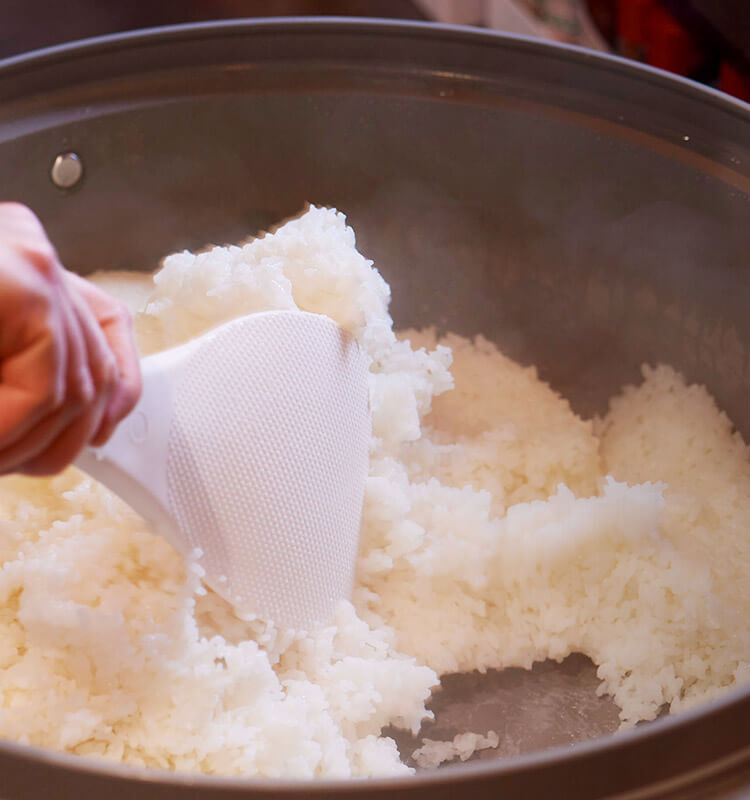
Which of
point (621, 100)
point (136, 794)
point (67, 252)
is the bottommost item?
point (67, 252)

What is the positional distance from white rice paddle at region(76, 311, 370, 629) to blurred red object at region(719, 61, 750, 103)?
3.33ft

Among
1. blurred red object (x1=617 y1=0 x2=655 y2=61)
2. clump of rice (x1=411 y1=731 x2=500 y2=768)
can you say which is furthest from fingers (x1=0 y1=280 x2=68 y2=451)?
blurred red object (x1=617 y1=0 x2=655 y2=61)

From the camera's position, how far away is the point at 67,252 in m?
1.27

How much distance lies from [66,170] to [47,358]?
2.45 ft

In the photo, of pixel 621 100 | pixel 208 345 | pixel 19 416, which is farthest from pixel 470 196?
pixel 19 416

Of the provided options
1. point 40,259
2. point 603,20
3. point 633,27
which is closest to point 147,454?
point 40,259

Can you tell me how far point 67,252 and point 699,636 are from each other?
973mm

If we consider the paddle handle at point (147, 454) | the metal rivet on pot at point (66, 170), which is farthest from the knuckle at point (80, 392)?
the metal rivet on pot at point (66, 170)

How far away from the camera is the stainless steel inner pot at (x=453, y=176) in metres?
1.09

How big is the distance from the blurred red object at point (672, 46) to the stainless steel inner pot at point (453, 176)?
0.77m

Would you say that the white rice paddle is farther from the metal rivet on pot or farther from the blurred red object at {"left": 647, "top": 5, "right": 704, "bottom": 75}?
the blurred red object at {"left": 647, "top": 5, "right": 704, "bottom": 75}

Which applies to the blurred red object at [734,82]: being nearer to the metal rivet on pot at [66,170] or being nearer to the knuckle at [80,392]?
the metal rivet on pot at [66,170]

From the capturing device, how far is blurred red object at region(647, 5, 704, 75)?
1781mm

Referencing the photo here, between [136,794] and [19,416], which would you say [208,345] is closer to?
[19,416]
